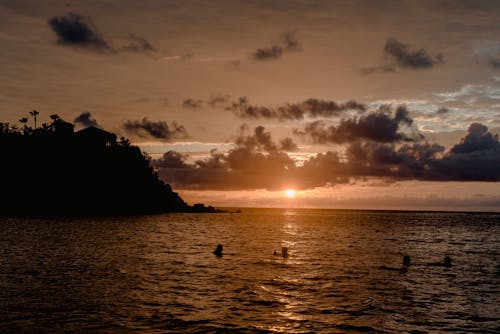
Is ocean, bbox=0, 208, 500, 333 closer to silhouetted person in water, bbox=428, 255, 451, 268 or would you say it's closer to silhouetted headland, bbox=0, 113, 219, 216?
silhouetted person in water, bbox=428, 255, 451, 268

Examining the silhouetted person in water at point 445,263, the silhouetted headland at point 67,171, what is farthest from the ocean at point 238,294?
the silhouetted headland at point 67,171

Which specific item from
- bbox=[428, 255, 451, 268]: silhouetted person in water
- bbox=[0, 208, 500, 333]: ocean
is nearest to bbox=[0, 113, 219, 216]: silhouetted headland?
bbox=[0, 208, 500, 333]: ocean

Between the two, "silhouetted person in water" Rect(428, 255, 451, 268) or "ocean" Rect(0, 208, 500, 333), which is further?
"silhouetted person in water" Rect(428, 255, 451, 268)

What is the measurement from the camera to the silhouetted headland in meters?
174

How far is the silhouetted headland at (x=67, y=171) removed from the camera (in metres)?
174

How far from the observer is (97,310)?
79.2ft

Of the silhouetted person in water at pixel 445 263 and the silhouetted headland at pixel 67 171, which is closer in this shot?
the silhouetted person in water at pixel 445 263

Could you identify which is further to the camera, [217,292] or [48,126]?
[48,126]

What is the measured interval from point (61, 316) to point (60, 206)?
168m

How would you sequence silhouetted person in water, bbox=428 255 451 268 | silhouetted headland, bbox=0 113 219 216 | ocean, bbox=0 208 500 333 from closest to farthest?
ocean, bbox=0 208 500 333 → silhouetted person in water, bbox=428 255 451 268 → silhouetted headland, bbox=0 113 219 216

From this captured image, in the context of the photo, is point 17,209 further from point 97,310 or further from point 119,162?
point 97,310

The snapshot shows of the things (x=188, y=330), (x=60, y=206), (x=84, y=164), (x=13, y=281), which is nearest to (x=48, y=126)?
(x=84, y=164)

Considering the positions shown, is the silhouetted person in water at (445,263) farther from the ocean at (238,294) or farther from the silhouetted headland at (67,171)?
the silhouetted headland at (67,171)

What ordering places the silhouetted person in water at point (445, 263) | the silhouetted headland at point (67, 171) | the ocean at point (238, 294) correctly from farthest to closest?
the silhouetted headland at point (67, 171) → the silhouetted person in water at point (445, 263) → the ocean at point (238, 294)
